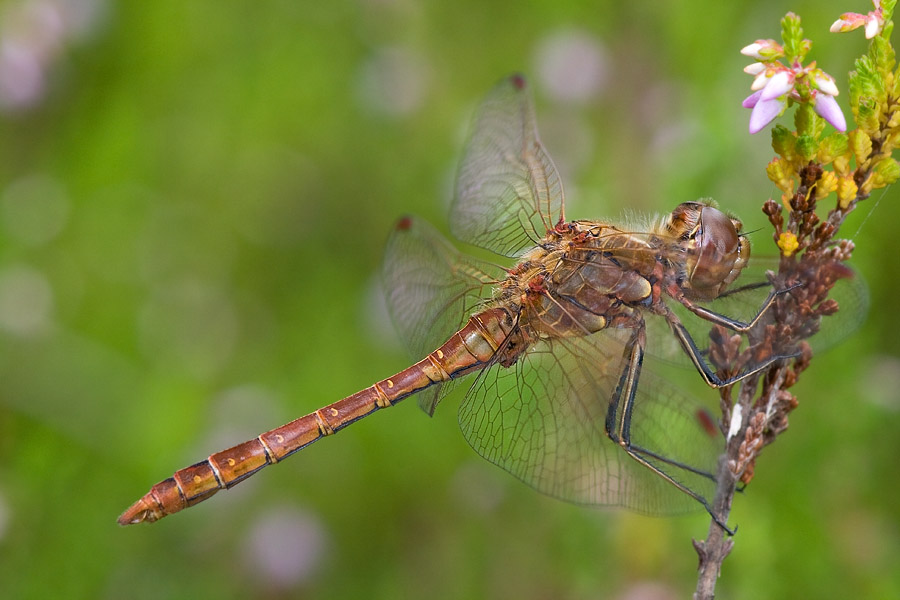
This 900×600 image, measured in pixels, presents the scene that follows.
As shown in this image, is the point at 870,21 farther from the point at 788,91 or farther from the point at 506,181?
the point at 506,181

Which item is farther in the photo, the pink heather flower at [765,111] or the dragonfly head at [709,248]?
the dragonfly head at [709,248]

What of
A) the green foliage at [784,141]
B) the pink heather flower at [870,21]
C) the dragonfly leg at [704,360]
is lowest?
the dragonfly leg at [704,360]

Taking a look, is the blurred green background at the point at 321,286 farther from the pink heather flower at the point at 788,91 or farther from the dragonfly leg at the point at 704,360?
the pink heather flower at the point at 788,91

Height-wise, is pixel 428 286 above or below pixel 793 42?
above

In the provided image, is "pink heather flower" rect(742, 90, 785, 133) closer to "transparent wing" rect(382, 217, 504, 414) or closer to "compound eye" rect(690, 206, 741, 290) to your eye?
"compound eye" rect(690, 206, 741, 290)

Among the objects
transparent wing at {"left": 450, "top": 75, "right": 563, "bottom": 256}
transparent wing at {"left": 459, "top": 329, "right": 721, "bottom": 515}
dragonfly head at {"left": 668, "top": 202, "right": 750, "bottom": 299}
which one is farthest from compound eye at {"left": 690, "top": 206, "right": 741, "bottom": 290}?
transparent wing at {"left": 450, "top": 75, "right": 563, "bottom": 256}

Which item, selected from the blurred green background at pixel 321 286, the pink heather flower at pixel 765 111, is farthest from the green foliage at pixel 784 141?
the blurred green background at pixel 321 286

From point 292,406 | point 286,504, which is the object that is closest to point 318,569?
point 286,504

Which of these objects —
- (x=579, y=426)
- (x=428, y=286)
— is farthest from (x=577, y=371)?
(x=428, y=286)
